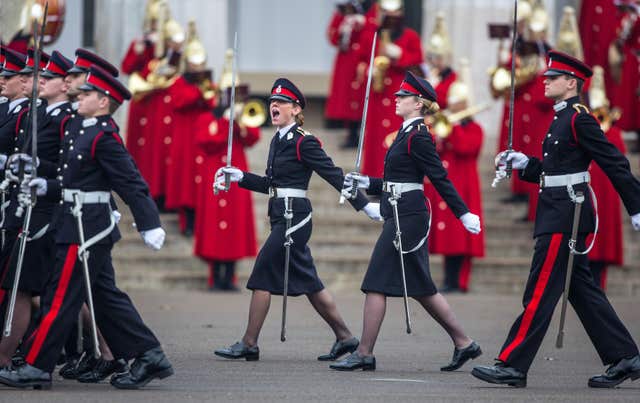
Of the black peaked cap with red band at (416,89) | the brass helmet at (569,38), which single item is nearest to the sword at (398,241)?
the black peaked cap with red band at (416,89)

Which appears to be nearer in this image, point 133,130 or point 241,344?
point 241,344

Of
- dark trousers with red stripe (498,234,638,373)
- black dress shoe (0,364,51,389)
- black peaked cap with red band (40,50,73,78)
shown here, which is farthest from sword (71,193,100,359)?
dark trousers with red stripe (498,234,638,373)

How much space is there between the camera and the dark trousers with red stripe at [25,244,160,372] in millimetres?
7965

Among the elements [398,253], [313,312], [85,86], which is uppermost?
[85,86]

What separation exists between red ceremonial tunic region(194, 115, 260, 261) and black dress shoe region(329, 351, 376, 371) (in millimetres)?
5001

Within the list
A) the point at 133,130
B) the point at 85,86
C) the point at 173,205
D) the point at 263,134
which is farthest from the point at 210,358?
the point at 263,134

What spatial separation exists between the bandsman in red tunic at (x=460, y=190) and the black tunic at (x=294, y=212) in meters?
4.66

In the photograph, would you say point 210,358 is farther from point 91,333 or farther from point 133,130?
point 133,130

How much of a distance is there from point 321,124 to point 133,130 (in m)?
4.06

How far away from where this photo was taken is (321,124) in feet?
64.4

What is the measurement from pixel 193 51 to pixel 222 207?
5.43ft

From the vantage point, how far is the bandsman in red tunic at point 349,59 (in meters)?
16.2

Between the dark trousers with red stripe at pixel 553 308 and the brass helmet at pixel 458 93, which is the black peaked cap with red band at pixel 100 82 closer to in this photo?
the dark trousers with red stripe at pixel 553 308

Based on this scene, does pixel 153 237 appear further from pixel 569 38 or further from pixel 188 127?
pixel 569 38
